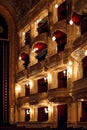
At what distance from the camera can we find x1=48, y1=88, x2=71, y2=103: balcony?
78.4 ft

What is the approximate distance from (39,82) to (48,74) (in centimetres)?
300

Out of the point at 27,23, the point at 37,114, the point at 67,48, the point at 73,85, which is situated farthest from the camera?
the point at 27,23

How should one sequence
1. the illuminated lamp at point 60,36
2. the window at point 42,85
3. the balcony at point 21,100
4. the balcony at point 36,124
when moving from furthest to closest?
the balcony at point 21,100 → the window at point 42,85 → the balcony at point 36,124 → the illuminated lamp at point 60,36

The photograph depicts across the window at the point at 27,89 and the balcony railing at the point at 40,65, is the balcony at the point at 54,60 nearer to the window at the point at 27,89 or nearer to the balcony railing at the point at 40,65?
the balcony railing at the point at 40,65

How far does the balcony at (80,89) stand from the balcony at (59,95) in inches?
58.8

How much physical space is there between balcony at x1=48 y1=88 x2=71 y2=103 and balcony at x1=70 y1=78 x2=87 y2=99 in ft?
4.90

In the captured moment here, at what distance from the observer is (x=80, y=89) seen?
822 inches

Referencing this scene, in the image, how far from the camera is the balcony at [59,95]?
78.4 ft

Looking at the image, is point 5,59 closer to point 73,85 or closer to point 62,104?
point 62,104

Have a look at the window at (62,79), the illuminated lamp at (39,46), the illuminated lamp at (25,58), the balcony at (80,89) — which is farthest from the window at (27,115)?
the balcony at (80,89)

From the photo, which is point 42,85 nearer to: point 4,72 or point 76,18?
point 4,72

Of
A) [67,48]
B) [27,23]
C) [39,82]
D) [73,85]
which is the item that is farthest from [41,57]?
[73,85]

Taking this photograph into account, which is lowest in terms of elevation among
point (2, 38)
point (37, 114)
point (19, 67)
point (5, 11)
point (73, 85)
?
point (37, 114)

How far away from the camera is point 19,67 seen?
34.2m
